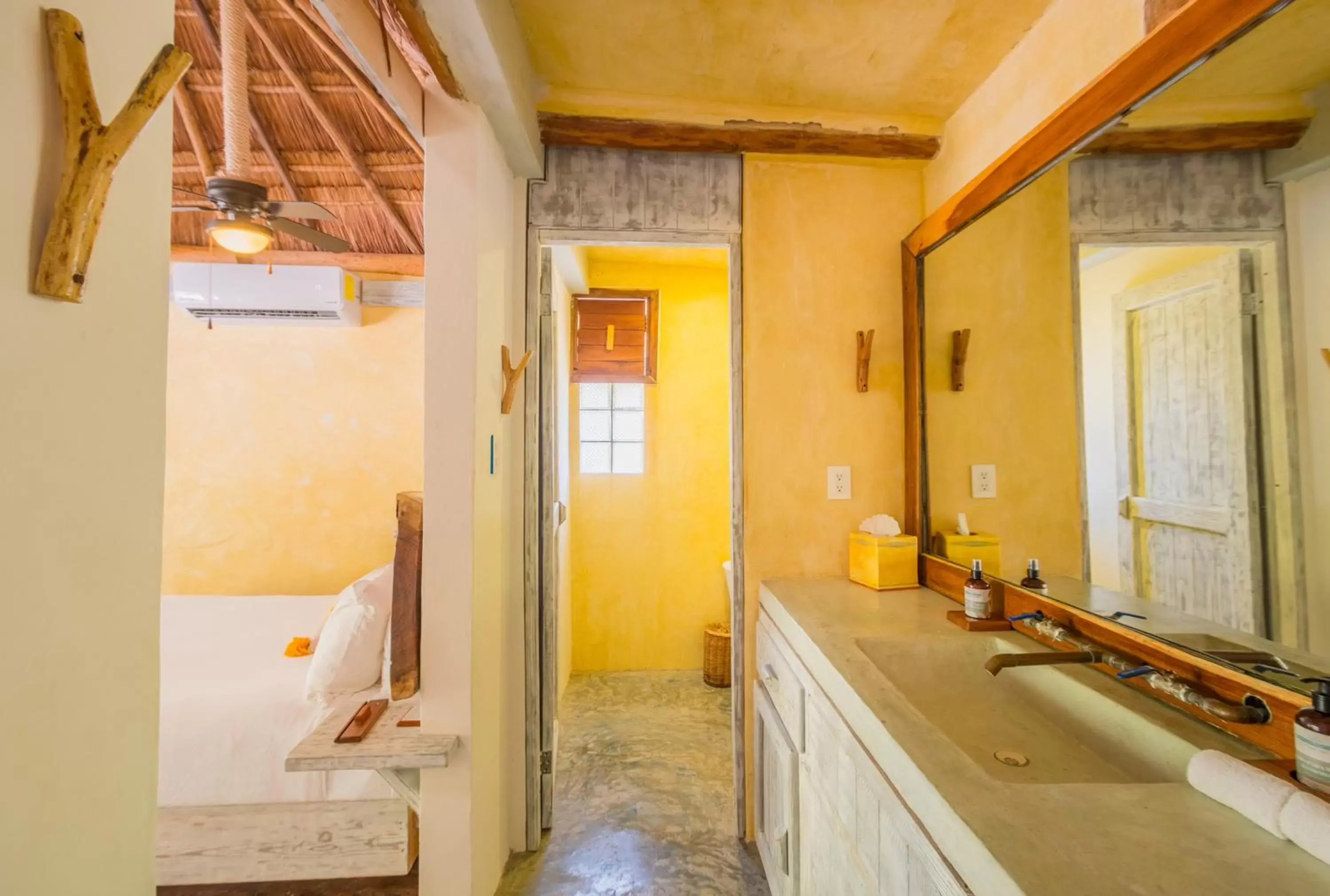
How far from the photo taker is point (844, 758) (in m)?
1.05

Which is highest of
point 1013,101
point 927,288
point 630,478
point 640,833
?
point 1013,101

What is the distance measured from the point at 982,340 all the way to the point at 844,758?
1274mm

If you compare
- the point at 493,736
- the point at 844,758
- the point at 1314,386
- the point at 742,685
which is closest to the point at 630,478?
the point at 742,685

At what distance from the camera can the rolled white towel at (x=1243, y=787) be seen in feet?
2.04

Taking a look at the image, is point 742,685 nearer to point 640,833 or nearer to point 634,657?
point 640,833

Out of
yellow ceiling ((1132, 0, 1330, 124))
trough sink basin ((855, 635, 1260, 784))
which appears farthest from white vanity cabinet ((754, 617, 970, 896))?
yellow ceiling ((1132, 0, 1330, 124))

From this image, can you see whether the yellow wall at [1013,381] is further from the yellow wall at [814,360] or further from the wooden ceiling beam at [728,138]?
the wooden ceiling beam at [728,138]

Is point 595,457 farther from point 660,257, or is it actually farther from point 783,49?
point 783,49

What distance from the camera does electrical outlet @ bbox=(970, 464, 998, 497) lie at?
5.10ft

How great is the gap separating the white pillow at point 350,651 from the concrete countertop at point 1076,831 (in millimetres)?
Result: 1664

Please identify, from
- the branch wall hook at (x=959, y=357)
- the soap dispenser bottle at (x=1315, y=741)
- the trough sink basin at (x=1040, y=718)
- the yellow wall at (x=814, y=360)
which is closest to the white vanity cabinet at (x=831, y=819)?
the trough sink basin at (x=1040, y=718)

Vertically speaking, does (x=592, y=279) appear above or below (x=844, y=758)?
above

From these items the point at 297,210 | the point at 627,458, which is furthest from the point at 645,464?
the point at 297,210

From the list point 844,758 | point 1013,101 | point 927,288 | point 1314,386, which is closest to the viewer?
point 1314,386
